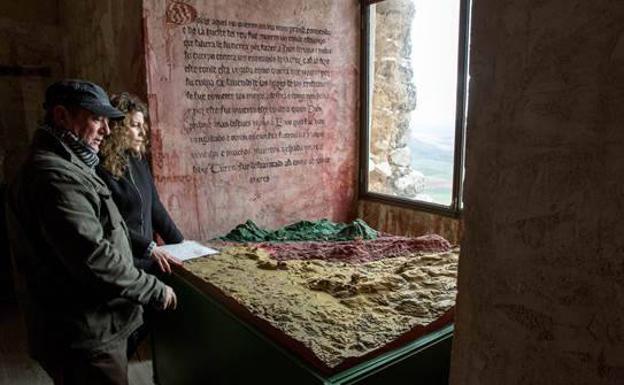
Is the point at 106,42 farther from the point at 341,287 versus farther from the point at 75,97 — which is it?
the point at 341,287

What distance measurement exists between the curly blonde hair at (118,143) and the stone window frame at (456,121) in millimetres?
2094

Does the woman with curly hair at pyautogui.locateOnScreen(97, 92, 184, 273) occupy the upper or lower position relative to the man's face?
lower

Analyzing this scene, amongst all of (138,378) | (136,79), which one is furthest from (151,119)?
(138,378)

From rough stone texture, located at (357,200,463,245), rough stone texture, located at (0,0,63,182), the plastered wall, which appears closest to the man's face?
the plastered wall

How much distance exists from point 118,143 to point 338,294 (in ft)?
4.54

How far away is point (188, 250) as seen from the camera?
8.34 feet

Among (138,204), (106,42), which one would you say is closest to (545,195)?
(138,204)

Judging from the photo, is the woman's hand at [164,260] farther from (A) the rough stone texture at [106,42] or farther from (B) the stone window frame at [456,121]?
(B) the stone window frame at [456,121]

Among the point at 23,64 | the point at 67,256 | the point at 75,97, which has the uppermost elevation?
the point at 23,64

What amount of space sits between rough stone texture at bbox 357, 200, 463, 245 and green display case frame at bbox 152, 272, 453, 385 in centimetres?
169

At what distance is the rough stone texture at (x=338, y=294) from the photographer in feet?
4.74

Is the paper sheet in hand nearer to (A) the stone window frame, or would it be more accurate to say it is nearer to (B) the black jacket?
(B) the black jacket

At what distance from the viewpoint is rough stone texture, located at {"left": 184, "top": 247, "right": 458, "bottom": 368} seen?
1444 millimetres

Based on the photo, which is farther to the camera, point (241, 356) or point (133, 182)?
point (133, 182)
